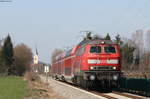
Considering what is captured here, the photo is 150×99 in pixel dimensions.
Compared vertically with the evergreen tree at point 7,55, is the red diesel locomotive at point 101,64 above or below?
below

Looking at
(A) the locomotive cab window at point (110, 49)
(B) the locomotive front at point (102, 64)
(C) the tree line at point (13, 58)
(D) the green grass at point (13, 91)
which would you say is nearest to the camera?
(D) the green grass at point (13, 91)

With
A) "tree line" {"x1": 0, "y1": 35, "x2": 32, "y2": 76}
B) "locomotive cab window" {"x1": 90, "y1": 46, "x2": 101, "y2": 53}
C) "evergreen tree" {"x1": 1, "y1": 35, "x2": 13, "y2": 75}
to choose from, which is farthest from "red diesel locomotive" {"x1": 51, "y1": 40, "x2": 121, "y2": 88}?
"evergreen tree" {"x1": 1, "y1": 35, "x2": 13, "y2": 75}

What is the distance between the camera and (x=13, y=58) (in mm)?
112062

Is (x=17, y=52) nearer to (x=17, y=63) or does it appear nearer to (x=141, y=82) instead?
(x=17, y=63)

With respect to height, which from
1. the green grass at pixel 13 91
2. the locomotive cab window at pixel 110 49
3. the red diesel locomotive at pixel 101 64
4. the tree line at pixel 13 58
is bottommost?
the green grass at pixel 13 91

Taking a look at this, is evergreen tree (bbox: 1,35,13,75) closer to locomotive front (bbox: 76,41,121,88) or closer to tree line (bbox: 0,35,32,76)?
tree line (bbox: 0,35,32,76)

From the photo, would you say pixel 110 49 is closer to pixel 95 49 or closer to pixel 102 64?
pixel 95 49

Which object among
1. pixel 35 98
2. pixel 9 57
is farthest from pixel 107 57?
pixel 9 57

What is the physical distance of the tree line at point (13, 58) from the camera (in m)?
108

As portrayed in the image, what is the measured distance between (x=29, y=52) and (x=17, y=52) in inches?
155

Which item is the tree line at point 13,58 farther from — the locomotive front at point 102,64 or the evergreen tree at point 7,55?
the locomotive front at point 102,64

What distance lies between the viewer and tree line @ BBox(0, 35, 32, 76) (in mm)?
108188

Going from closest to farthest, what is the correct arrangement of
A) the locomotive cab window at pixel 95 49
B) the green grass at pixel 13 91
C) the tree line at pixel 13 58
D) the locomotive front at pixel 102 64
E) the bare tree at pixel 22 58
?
the green grass at pixel 13 91 → the locomotive front at pixel 102 64 → the locomotive cab window at pixel 95 49 → the tree line at pixel 13 58 → the bare tree at pixel 22 58

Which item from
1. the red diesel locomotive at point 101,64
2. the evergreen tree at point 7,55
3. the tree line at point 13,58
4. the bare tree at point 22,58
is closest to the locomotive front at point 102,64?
the red diesel locomotive at point 101,64
